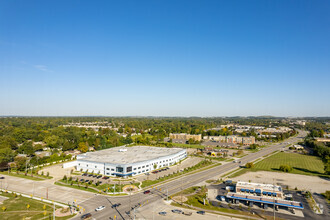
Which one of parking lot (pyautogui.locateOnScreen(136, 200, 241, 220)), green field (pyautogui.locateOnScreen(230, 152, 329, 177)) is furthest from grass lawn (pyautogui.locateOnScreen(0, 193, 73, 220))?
green field (pyautogui.locateOnScreen(230, 152, 329, 177))

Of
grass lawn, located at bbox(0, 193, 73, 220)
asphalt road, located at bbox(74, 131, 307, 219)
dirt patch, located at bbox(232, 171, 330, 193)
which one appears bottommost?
dirt patch, located at bbox(232, 171, 330, 193)

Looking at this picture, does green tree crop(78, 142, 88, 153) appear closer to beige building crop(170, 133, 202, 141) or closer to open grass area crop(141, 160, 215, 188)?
open grass area crop(141, 160, 215, 188)

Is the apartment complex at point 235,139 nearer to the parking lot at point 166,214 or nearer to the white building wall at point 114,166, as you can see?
the white building wall at point 114,166

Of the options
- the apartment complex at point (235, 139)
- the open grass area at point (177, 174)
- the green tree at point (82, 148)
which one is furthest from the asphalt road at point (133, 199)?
the apartment complex at point (235, 139)

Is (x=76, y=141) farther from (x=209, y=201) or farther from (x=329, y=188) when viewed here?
(x=329, y=188)

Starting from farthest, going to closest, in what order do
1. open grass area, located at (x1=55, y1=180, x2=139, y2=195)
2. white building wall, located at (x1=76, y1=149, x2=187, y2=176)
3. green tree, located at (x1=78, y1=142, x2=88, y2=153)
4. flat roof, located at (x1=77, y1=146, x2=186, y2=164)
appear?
1. green tree, located at (x1=78, y1=142, x2=88, y2=153)
2. flat roof, located at (x1=77, y1=146, x2=186, y2=164)
3. white building wall, located at (x1=76, y1=149, x2=187, y2=176)
4. open grass area, located at (x1=55, y1=180, x2=139, y2=195)

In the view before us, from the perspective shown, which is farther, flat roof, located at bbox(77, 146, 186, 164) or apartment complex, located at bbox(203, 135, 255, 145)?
apartment complex, located at bbox(203, 135, 255, 145)

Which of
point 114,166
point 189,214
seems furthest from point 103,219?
point 114,166

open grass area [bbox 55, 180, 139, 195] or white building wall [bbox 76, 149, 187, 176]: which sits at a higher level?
white building wall [bbox 76, 149, 187, 176]
